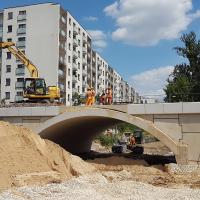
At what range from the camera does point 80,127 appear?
105ft

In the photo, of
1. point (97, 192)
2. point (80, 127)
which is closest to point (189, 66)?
point (80, 127)

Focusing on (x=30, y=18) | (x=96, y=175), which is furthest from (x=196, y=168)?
(x=30, y=18)

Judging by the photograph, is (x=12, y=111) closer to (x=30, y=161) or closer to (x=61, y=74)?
(x=30, y=161)

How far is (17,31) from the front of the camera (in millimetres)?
62000

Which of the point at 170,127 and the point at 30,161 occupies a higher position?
the point at 170,127

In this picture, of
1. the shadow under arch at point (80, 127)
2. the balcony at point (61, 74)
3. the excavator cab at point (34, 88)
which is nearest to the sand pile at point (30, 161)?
the shadow under arch at point (80, 127)

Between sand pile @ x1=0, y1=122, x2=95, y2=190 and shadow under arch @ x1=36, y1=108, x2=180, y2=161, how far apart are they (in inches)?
150

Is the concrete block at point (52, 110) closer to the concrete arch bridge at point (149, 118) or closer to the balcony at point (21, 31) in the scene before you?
the concrete arch bridge at point (149, 118)

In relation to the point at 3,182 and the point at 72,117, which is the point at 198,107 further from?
the point at 3,182

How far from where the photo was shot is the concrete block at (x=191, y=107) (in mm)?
21312

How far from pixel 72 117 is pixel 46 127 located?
2.01 metres

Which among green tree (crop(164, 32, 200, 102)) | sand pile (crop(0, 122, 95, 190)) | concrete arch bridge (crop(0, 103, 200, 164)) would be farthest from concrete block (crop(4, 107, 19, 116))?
green tree (crop(164, 32, 200, 102))

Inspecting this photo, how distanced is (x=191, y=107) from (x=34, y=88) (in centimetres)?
1340

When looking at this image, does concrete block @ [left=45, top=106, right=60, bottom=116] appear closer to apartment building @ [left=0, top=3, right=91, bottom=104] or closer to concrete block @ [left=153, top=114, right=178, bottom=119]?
concrete block @ [left=153, top=114, right=178, bottom=119]
